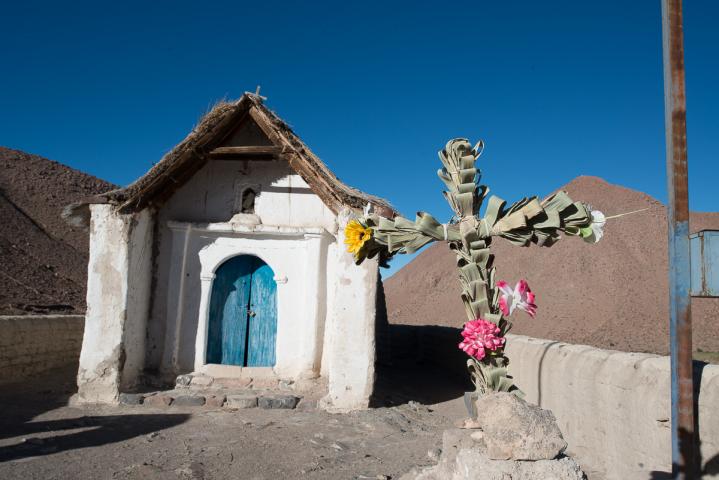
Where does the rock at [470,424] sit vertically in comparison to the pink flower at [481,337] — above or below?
below

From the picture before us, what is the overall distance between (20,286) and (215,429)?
16.5 meters

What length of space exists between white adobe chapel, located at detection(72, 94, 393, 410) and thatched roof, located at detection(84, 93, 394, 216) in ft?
0.07

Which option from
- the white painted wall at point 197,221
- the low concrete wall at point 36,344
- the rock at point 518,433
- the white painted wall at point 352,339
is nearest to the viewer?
the rock at point 518,433

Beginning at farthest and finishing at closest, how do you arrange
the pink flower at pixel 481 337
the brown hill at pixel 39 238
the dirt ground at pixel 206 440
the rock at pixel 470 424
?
the brown hill at pixel 39 238 → the dirt ground at pixel 206 440 → the rock at pixel 470 424 → the pink flower at pixel 481 337

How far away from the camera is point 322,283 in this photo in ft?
28.3

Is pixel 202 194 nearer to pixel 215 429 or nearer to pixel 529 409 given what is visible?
pixel 215 429

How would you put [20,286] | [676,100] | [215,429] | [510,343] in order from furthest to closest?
[20,286] → [510,343] → [215,429] → [676,100]

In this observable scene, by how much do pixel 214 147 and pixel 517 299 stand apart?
679cm

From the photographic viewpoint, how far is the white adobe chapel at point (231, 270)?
7.64 meters

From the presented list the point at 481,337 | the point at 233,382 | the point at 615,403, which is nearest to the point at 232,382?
the point at 233,382

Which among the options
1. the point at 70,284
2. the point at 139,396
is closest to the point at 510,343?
the point at 139,396

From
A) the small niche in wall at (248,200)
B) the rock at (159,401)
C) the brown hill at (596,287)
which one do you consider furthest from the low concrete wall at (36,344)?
the brown hill at (596,287)

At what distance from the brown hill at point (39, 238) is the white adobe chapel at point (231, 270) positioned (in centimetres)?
947

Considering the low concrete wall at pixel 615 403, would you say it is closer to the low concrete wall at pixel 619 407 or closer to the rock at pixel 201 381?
the low concrete wall at pixel 619 407
